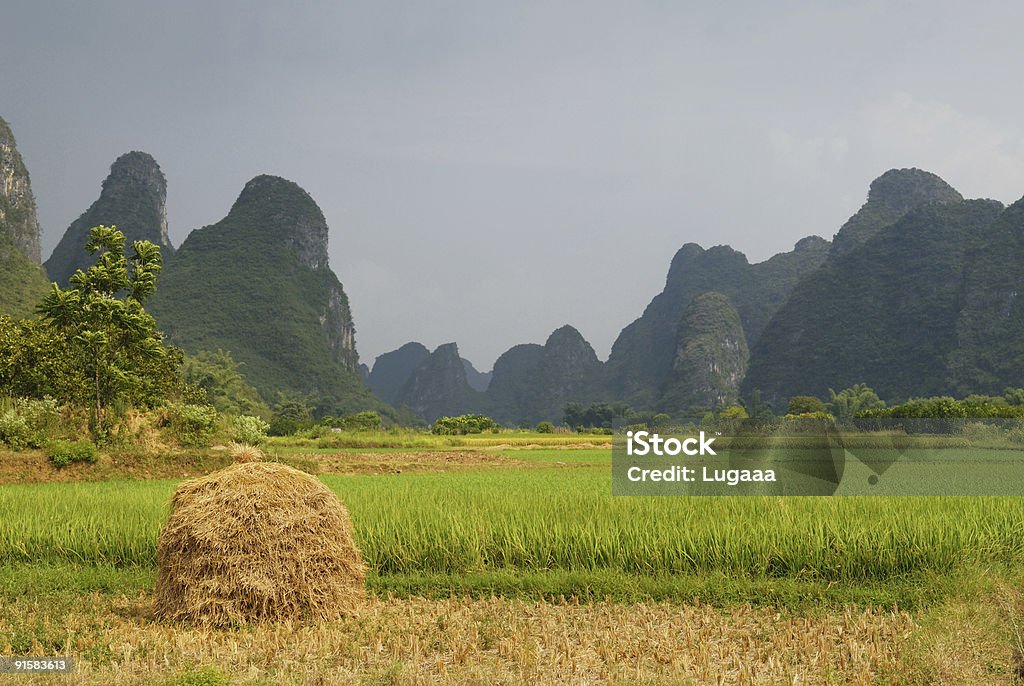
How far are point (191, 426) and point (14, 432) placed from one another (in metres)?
4.22

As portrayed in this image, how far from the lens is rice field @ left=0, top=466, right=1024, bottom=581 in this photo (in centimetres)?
703

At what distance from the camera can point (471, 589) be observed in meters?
6.83

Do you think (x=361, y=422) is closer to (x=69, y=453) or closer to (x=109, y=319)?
(x=109, y=319)

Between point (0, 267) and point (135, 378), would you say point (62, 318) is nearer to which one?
point (135, 378)

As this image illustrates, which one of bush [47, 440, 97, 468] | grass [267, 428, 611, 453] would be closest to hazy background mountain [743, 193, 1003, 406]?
grass [267, 428, 611, 453]

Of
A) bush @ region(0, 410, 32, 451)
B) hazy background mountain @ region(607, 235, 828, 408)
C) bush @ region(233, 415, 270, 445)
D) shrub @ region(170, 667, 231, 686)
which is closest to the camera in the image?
shrub @ region(170, 667, 231, 686)

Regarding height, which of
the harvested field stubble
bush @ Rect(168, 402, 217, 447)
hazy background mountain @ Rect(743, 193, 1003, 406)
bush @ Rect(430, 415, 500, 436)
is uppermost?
hazy background mountain @ Rect(743, 193, 1003, 406)

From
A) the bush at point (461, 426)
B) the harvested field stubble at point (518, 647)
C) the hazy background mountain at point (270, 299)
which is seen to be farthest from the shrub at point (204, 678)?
the hazy background mountain at point (270, 299)

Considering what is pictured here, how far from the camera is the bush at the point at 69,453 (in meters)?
16.5

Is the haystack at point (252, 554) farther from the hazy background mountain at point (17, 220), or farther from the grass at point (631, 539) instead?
the hazy background mountain at point (17, 220)

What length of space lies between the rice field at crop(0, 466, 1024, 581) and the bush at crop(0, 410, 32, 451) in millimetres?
9606

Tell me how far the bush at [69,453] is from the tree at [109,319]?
1726 millimetres

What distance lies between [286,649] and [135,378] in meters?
17.0

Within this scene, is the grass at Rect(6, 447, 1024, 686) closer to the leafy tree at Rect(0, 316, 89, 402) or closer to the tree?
the tree
